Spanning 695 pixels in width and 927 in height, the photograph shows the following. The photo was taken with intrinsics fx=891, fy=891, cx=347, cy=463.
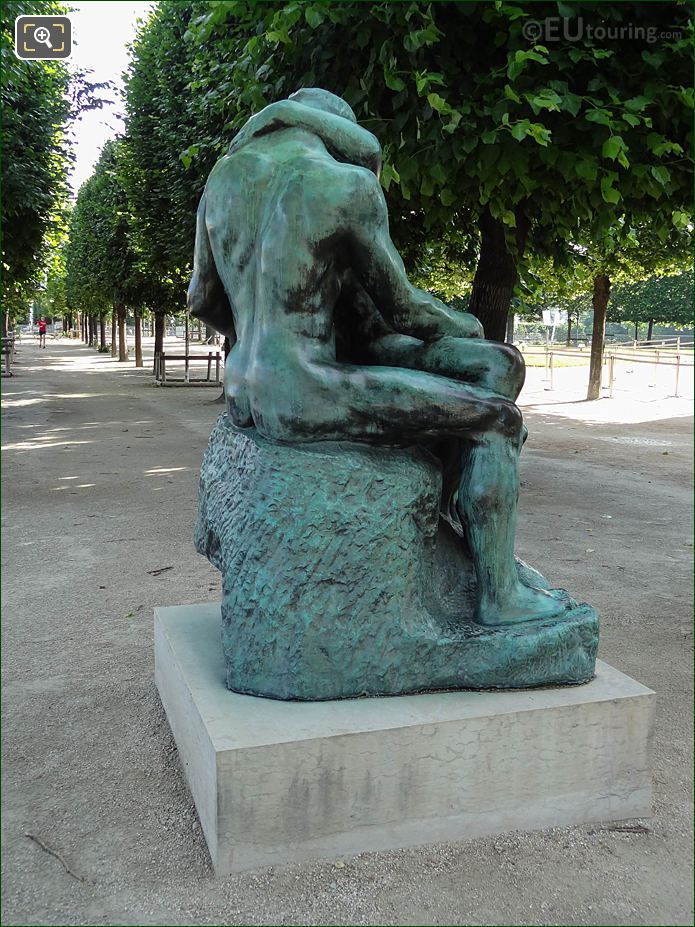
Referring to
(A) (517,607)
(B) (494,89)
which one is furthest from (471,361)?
(B) (494,89)

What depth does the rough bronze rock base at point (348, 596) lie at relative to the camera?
2973 millimetres

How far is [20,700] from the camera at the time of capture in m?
3.92

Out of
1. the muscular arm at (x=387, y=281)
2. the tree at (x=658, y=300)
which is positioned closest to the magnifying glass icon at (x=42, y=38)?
the muscular arm at (x=387, y=281)

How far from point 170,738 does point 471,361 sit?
1.89 m

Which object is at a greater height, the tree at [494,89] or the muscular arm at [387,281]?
the tree at [494,89]

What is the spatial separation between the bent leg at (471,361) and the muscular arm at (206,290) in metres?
0.74

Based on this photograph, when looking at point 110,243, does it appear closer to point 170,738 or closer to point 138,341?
point 138,341

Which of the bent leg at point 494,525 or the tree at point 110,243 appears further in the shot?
the tree at point 110,243

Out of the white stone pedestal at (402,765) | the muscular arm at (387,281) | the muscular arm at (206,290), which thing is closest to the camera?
the white stone pedestal at (402,765)

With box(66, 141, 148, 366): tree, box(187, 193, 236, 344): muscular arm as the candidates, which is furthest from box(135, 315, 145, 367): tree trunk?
box(187, 193, 236, 344): muscular arm

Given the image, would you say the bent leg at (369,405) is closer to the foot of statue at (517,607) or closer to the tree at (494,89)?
the foot of statue at (517,607)

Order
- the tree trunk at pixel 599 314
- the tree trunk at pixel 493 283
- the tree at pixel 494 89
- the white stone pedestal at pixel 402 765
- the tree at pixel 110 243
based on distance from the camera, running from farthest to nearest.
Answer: the tree at pixel 110 243 → the tree trunk at pixel 599 314 → the tree trunk at pixel 493 283 → the tree at pixel 494 89 → the white stone pedestal at pixel 402 765

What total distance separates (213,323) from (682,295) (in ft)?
173

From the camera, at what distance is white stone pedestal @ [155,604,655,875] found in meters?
2.69
